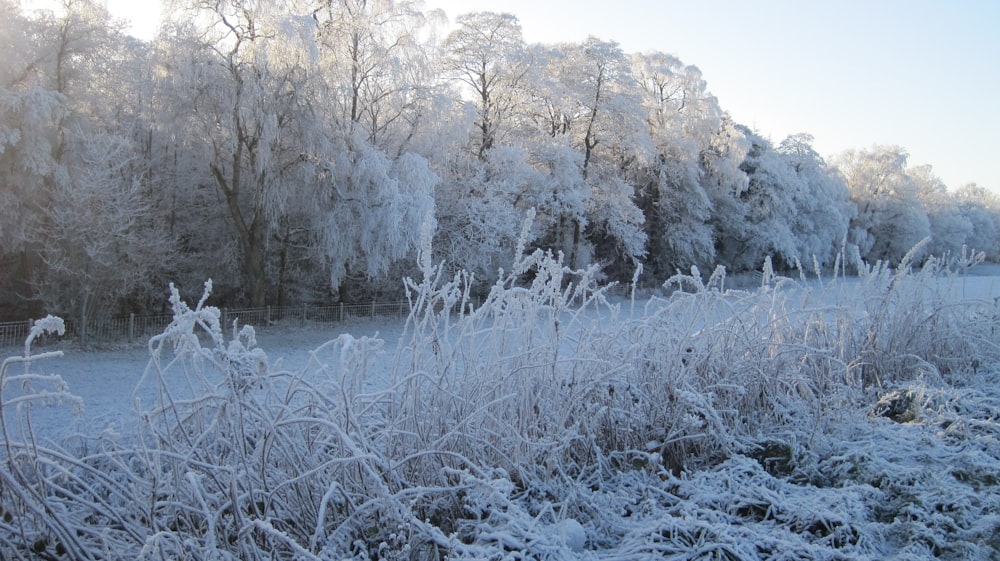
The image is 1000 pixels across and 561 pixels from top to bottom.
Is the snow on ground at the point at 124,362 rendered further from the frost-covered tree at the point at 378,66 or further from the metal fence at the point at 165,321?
the frost-covered tree at the point at 378,66

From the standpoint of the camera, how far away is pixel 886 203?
41.6 metres

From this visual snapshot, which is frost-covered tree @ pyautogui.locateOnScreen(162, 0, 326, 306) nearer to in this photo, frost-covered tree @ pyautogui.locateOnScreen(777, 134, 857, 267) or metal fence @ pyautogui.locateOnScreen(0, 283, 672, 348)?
metal fence @ pyautogui.locateOnScreen(0, 283, 672, 348)

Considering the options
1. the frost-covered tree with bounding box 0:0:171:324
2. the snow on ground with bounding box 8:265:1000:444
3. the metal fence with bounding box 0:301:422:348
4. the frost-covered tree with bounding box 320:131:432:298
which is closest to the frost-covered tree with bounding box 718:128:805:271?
the snow on ground with bounding box 8:265:1000:444

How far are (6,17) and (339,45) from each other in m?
7.20

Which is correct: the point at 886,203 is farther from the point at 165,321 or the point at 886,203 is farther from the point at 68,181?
the point at 68,181

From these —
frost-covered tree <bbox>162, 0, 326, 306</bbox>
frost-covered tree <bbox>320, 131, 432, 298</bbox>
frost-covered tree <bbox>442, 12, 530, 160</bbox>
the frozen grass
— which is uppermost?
frost-covered tree <bbox>442, 12, 530, 160</bbox>

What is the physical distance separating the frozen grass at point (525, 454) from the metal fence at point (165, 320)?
9.08m

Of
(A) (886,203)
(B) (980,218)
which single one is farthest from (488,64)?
(B) (980,218)

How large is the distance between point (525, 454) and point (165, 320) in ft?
48.0

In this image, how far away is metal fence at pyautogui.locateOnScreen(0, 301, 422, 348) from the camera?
43.7 ft

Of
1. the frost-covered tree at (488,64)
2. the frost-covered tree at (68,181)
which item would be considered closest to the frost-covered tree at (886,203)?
the frost-covered tree at (488,64)

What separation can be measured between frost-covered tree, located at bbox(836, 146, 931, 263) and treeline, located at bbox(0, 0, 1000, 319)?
21.7m

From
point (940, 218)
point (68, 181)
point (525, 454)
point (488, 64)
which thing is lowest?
point (525, 454)

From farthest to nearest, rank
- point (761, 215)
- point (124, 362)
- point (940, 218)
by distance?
point (940, 218) → point (761, 215) → point (124, 362)
